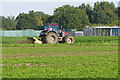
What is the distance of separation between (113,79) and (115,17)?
378 ft

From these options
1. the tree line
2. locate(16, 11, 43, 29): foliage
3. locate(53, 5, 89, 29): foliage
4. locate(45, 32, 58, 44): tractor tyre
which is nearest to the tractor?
locate(45, 32, 58, 44): tractor tyre

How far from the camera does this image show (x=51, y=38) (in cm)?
3231

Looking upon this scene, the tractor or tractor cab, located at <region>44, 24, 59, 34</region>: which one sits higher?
tractor cab, located at <region>44, 24, 59, 34</region>

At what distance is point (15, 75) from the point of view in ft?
36.3

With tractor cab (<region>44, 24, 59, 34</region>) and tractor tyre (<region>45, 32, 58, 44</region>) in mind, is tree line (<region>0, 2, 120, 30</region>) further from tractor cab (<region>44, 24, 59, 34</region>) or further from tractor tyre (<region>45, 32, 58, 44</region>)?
tractor tyre (<region>45, 32, 58, 44</region>)

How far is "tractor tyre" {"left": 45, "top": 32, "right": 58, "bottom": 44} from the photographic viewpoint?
32.1 metres

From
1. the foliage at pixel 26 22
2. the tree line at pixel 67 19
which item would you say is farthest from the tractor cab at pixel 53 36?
the foliage at pixel 26 22

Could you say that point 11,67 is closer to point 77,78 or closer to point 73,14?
point 77,78

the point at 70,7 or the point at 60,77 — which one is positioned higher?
the point at 70,7

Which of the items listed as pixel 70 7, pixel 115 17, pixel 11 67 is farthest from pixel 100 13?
pixel 11 67

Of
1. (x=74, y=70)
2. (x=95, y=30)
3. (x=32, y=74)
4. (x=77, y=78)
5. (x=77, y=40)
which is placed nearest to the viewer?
(x=77, y=78)

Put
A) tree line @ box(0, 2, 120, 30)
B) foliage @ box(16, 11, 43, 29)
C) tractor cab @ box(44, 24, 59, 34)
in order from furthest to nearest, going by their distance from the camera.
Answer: foliage @ box(16, 11, 43, 29) → tree line @ box(0, 2, 120, 30) → tractor cab @ box(44, 24, 59, 34)

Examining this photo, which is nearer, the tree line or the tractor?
the tractor

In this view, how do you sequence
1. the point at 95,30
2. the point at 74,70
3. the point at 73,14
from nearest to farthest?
the point at 74,70 < the point at 95,30 < the point at 73,14
